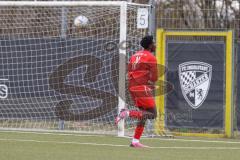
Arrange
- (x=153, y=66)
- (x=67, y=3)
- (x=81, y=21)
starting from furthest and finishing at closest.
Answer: (x=81, y=21)
(x=67, y=3)
(x=153, y=66)

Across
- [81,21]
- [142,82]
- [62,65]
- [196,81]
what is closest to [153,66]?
[142,82]

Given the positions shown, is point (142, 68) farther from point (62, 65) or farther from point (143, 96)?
point (62, 65)

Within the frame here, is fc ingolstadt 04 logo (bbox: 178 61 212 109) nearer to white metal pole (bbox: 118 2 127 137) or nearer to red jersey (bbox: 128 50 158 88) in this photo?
white metal pole (bbox: 118 2 127 137)

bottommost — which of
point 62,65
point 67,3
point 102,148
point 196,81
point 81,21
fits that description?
point 102,148

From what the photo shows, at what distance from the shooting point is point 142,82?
1400cm

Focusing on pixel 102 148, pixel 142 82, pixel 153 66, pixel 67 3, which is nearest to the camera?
pixel 102 148

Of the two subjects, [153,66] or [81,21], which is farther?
[81,21]

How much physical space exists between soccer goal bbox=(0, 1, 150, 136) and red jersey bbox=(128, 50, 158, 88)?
2610mm

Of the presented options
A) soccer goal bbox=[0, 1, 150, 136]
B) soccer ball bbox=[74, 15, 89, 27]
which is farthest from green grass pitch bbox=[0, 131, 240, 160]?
soccer ball bbox=[74, 15, 89, 27]

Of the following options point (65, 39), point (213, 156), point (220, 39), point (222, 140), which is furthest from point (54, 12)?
point (213, 156)

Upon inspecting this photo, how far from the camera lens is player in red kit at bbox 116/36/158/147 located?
45.1 ft

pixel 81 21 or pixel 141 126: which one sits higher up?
pixel 81 21

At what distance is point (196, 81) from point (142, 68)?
11.2ft

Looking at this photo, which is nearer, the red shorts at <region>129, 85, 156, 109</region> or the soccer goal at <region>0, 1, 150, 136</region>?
the red shorts at <region>129, 85, 156, 109</region>
